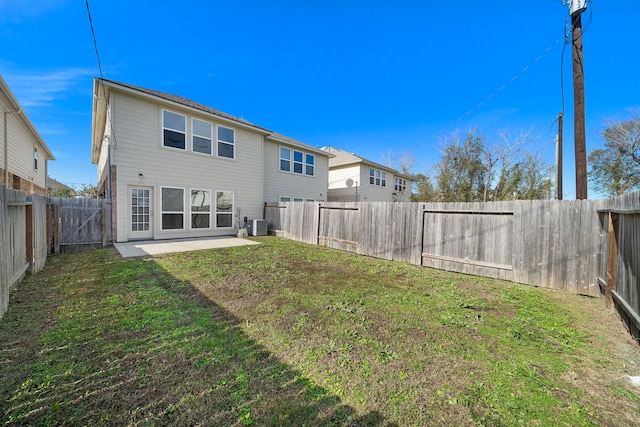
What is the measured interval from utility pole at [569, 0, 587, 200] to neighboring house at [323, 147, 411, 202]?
13.6 metres

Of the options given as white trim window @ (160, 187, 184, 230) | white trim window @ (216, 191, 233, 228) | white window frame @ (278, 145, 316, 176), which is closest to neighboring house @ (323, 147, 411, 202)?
white window frame @ (278, 145, 316, 176)

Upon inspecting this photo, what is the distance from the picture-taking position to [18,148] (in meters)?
10.8

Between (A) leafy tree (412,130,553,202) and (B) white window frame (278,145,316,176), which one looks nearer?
(B) white window frame (278,145,316,176)

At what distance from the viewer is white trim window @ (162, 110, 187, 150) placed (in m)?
9.80

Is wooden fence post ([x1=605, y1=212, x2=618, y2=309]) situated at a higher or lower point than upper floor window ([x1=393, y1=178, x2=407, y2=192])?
lower

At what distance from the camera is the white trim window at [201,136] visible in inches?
415

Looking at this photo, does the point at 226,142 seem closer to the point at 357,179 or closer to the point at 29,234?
the point at 29,234

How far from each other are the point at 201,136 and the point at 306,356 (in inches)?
426

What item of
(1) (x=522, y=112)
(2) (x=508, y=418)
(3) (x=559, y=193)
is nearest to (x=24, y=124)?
(2) (x=508, y=418)

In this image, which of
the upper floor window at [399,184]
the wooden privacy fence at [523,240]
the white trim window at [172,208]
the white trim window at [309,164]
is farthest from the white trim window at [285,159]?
the upper floor window at [399,184]

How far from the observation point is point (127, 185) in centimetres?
889

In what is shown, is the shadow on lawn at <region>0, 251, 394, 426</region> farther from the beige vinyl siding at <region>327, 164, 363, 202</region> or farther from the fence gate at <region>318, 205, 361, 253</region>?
the beige vinyl siding at <region>327, 164, 363, 202</region>

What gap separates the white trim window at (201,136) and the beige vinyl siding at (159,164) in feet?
0.56

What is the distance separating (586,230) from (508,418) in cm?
482
